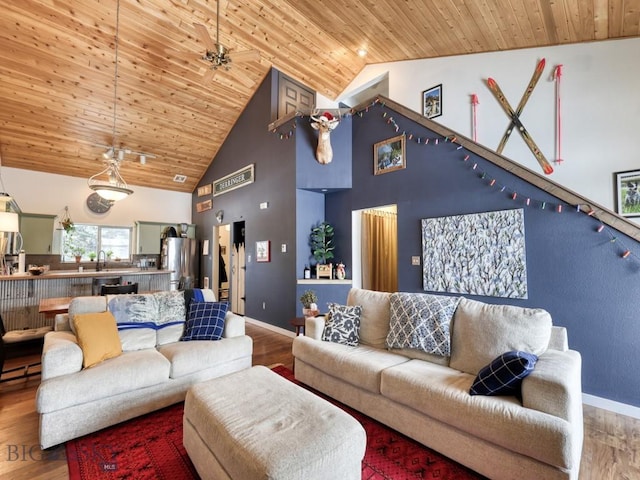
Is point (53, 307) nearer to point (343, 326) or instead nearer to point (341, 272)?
Result: point (343, 326)

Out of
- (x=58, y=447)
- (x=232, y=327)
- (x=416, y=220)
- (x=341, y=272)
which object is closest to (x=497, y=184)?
(x=416, y=220)

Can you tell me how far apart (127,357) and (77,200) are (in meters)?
5.87

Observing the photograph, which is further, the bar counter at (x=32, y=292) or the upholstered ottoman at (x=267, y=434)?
the bar counter at (x=32, y=292)

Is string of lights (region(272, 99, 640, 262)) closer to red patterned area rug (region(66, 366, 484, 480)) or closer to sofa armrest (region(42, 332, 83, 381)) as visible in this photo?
red patterned area rug (region(66, 366, 484, 480))

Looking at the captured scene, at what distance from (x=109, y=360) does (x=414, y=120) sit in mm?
4346

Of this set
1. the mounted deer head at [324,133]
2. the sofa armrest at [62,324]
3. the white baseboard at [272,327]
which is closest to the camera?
the sofa armrest at [62,324]

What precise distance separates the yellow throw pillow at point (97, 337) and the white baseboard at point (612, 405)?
422 cm

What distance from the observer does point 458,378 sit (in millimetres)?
2080

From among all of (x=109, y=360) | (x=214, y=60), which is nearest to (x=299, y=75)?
(x=214, y=60)

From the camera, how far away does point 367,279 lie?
5230 millimetres

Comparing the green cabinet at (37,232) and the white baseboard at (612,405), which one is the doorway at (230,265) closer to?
the green cabinet at (37,232)

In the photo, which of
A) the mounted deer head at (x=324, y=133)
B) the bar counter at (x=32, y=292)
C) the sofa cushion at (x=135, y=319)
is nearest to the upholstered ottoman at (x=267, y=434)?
the sofa cushion at (x=135, y=319)

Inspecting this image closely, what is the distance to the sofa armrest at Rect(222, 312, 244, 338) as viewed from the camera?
10.1 ft

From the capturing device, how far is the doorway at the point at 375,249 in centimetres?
492
